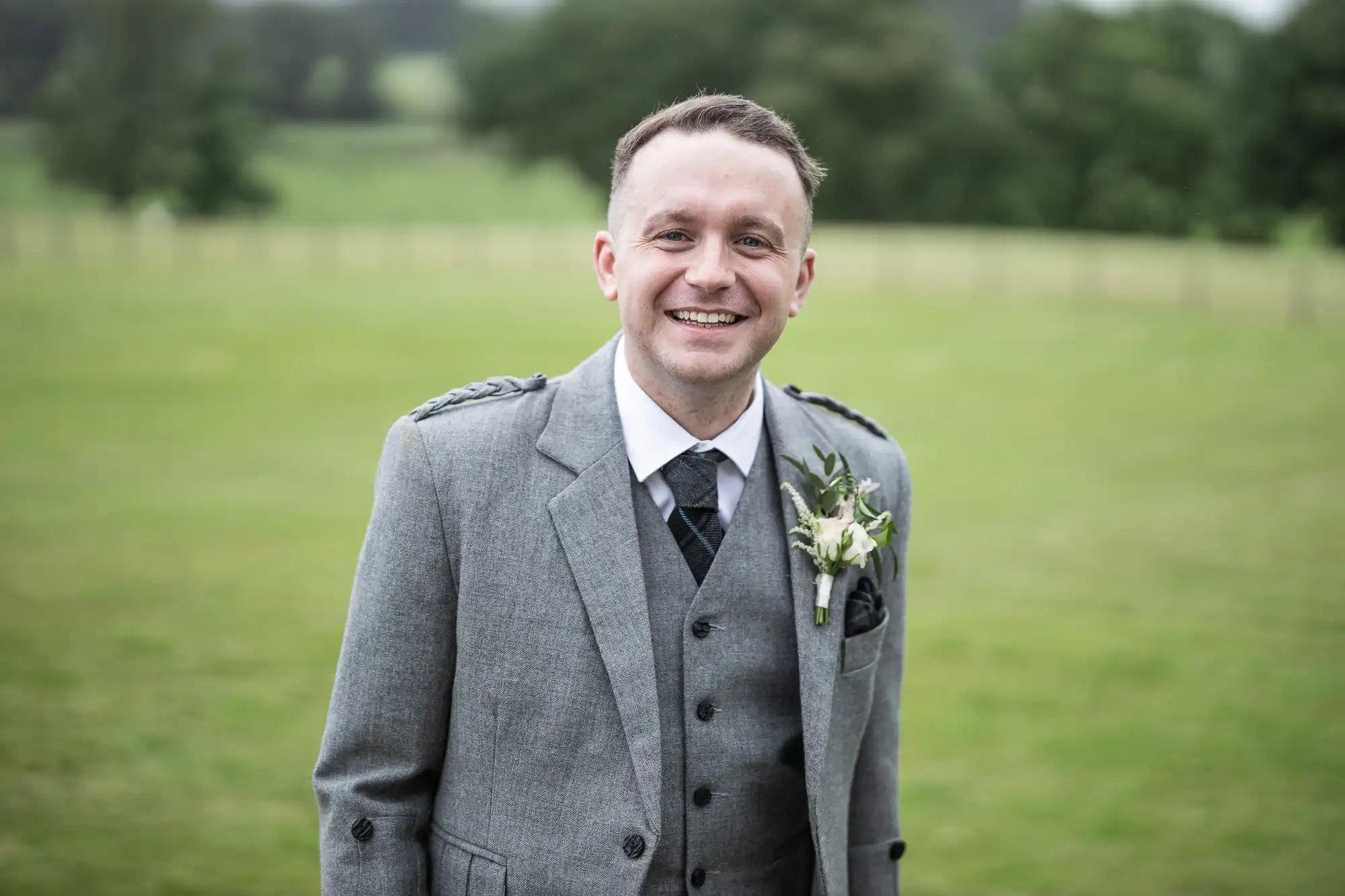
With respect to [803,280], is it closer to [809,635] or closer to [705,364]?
[705,364]

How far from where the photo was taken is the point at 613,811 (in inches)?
93.6

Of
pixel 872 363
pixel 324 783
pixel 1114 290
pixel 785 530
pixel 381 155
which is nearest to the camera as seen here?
pixel 324 783

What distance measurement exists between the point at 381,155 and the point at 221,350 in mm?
35455

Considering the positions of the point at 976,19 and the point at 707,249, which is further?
the point at 976,19

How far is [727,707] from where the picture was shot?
2463mm

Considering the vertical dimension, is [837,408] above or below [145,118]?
below

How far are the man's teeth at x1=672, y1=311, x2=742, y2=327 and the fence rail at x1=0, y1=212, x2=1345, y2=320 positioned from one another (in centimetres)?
3028

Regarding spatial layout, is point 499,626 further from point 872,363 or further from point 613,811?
point 872,363

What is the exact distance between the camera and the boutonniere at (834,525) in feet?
8.29

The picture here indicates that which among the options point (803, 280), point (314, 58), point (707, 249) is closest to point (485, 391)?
point (707, 249)

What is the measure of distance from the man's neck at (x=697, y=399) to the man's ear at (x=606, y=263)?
5.2 inches

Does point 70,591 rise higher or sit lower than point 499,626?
lower

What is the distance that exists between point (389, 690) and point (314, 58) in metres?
66.6

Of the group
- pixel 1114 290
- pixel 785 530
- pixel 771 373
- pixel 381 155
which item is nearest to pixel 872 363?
pixel 771 373
